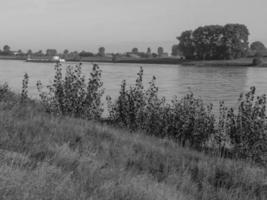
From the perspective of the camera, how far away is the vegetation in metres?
3.95

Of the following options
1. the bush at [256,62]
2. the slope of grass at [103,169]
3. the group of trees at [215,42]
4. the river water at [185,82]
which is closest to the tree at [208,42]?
the group of trees at [215,42]

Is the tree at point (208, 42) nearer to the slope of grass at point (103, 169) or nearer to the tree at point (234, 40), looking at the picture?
the tree at point (234, 40)

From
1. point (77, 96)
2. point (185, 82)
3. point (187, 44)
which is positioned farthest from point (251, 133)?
point (187, 44)

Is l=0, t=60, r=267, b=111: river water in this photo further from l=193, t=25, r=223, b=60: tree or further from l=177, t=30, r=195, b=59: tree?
Result: l=177, t=30, r=195, b=59: tree

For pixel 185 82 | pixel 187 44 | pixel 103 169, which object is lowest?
pixel 185 82

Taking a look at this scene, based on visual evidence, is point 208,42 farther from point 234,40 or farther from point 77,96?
point 77,96

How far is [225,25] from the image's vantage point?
109 metres

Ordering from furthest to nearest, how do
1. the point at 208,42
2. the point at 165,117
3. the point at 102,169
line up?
the point at 208,42
the point at 165,117
the point at 102,169

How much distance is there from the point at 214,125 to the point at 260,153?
212 cm

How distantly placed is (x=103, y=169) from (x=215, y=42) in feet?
351

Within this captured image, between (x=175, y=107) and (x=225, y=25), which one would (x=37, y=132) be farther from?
(x=225, y=25)

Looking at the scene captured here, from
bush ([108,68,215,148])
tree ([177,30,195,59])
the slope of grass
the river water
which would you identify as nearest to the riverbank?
tree ([177,30,195,59])

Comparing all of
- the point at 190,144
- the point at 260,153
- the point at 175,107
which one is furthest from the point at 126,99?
the point at 260,153

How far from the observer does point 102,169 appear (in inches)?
200
